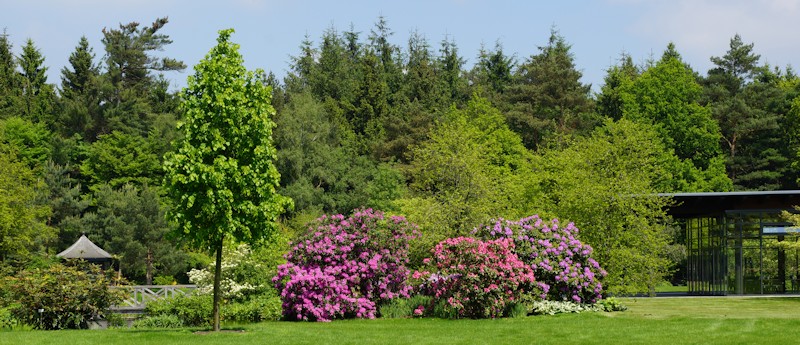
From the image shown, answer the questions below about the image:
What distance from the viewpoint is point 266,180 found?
20.9 meters

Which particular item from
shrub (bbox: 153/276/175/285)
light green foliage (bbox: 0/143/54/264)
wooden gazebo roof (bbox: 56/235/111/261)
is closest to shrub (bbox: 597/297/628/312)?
light green foliage (bbox: 0/143/54/264)

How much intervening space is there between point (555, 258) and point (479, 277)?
9.77 ft

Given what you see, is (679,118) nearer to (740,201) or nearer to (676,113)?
(676,113)

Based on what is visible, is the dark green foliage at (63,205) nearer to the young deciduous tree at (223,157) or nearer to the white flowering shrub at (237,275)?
the white flowering shrub at (237,275)

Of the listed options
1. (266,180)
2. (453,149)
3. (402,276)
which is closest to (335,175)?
(453,149)

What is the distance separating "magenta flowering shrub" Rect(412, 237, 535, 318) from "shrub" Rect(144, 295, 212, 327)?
583 centimetres

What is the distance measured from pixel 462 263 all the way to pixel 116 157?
144 feet

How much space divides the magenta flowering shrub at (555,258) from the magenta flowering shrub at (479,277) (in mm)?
774

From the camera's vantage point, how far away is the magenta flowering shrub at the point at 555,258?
26641 mm

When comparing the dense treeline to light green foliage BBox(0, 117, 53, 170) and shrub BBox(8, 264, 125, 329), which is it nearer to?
light green foliage BBox(0, 117, 53, 170)

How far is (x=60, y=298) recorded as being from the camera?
23.7 metres

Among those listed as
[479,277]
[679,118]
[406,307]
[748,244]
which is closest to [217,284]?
[406,307]

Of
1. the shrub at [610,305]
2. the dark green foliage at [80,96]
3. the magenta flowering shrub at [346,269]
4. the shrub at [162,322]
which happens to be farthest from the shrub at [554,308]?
the dark green foliage at [80,96]

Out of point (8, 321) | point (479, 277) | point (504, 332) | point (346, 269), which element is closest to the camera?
point (504, 332)
